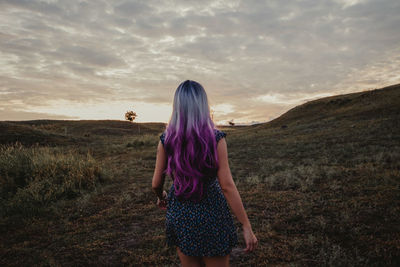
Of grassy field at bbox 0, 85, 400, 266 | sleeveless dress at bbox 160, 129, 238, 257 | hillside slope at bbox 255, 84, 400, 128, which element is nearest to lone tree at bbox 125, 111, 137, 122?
hillside slope at bbox 255, 84, 400, 128

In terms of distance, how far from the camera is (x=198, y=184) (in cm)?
204

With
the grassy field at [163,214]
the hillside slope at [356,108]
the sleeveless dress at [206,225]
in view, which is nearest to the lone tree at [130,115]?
the hillside slope at [356,108]

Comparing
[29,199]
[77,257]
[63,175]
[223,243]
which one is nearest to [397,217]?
[223,243]

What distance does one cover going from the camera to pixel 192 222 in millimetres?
2105

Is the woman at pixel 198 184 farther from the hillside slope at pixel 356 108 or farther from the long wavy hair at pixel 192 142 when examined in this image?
the hillside slope at pixel 356 108

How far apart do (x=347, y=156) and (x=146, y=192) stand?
1002 centimetres

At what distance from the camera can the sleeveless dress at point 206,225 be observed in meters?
2.09

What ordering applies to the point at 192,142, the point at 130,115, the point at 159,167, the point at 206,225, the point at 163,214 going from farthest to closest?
the point at 130,115, the point at 163,214, the point at 159,167, the point at 206,225, the point at 192,142

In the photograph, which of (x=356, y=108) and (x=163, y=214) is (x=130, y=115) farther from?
(x=163, y=214)

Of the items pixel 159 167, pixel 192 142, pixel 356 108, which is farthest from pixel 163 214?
pixel 356 108

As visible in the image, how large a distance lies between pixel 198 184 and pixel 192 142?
1.23ft

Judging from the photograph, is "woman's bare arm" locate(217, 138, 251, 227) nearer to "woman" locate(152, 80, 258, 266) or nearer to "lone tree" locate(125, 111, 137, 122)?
"woman" locate(152, 80, 258, 266)

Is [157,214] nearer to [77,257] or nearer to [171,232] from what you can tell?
[77,257]

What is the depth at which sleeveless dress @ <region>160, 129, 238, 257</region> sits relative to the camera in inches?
82.2
